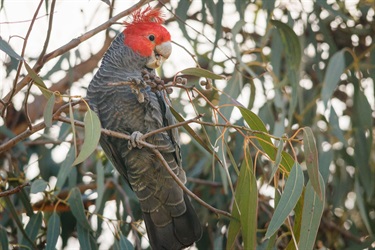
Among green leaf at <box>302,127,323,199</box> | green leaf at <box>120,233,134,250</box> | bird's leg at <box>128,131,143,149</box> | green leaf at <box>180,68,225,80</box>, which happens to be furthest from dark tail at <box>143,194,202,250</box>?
green leaf at <box>302,127,323,199</box>

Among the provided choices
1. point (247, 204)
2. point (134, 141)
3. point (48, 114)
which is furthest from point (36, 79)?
point (247, 204)

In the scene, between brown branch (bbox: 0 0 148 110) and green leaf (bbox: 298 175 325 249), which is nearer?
green leaf (bbox: 298 175 325 249)

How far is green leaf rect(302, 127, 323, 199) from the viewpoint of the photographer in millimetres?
1517

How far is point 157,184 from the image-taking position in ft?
7.82

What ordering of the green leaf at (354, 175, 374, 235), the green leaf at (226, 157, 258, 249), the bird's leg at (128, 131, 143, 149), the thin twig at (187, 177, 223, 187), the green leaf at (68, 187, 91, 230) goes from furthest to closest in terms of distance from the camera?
the thin twig at (187, 177, 223, 187) → the green leaf at (354, 175, 374, 235) → the green leaf at (68, 187, 91, 230) → the bird's leg at (128, 131, 143, 149) → the green leaf at (226, 157, 258, 249)

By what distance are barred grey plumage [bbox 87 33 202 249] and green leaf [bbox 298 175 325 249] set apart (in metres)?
0.69

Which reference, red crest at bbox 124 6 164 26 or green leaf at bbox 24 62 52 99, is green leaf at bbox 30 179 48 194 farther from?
red crest at bbox 124 6 164 26

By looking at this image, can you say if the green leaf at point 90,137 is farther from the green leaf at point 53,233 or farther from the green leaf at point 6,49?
the green leaf at point 53,233

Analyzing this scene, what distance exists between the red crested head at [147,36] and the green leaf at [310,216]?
93 centimetres

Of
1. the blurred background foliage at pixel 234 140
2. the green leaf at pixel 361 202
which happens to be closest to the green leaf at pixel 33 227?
the blurred background foliage at pixel 234 140

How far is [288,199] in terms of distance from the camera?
62.7 inches

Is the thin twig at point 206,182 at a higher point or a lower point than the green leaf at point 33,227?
lower

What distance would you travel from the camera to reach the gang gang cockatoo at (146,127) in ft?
7.35

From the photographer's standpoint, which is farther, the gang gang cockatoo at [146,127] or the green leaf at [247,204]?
the gang gang cockatoo at [146,127]
